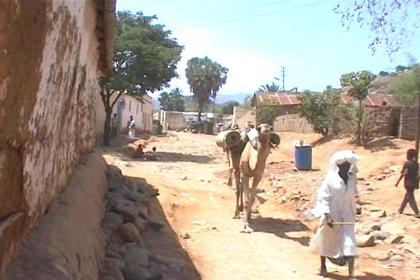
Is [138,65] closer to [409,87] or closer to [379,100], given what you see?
[409,87]

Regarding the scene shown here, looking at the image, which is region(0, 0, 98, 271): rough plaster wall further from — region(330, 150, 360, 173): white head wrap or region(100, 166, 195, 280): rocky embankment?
region(330, 150, 360, 173): white head wrap

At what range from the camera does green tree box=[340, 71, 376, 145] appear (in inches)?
957

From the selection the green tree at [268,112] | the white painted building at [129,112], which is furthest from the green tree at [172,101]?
the green tree at [268,112]

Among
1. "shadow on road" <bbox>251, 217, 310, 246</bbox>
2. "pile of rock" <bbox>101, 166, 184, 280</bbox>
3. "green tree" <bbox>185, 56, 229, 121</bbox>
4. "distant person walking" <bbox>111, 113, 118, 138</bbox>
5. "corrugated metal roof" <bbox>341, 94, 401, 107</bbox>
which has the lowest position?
"shadow on road" <bbox>251, 217, 310, 246</bbox>

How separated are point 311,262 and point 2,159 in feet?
18.7

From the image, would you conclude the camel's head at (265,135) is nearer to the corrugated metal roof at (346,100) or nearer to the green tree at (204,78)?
the corrugated metal roof at (346,100)

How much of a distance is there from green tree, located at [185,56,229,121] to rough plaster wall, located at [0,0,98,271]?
6643cm

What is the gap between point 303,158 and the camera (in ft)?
62.6

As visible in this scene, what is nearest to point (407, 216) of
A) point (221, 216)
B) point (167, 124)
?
point (221, 216)

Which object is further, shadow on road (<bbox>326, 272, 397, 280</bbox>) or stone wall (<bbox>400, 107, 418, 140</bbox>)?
stone wall (<bbox>400, 107, 418, 140</bbox>)

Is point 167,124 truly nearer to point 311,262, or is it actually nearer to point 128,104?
point 128,104

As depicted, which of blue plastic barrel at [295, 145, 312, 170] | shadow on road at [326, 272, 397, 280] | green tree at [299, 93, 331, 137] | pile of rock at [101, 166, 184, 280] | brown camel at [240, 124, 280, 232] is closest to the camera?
pile of rock at [101, 166, 184, 280]

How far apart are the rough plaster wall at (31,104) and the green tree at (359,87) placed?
20039 mm

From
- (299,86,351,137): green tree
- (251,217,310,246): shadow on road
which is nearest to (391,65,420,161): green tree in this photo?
(299,86,351,137): green tree
